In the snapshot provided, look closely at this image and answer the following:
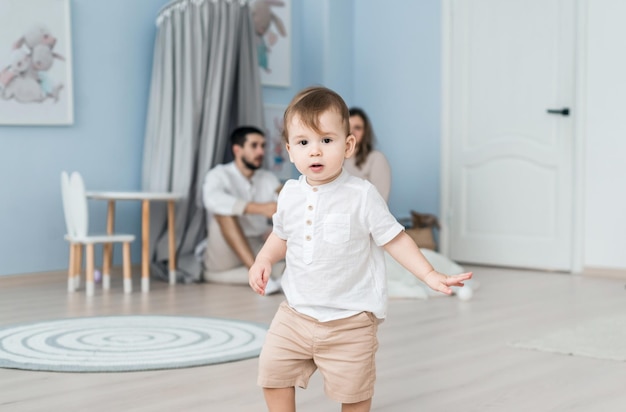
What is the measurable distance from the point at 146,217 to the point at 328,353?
3064 mm

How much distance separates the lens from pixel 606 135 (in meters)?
5.41

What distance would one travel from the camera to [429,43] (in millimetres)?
6324

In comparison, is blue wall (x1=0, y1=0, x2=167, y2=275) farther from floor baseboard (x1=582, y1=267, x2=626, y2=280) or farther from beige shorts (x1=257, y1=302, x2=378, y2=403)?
beige shorts (x1=257, y1=302, x2=378, y2=403)

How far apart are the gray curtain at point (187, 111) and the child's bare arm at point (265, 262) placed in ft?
10.5

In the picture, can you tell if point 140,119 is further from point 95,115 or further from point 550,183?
point 550,183

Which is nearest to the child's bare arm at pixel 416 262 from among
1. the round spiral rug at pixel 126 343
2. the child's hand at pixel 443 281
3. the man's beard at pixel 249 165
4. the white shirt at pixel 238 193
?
the child's hand at pixel 443 281

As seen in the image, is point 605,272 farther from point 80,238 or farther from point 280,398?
point 280,398

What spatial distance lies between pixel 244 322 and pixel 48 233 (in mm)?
1788

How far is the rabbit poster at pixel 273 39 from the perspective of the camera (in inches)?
240

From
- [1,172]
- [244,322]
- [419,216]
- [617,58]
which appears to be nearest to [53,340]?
[244,322]

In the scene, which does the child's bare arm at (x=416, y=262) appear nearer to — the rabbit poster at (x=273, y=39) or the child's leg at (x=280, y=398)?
the child's leg at (x=280, y=398)

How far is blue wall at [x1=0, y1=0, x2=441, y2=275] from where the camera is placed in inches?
197

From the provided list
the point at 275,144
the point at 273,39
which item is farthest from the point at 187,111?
the point at 273,39

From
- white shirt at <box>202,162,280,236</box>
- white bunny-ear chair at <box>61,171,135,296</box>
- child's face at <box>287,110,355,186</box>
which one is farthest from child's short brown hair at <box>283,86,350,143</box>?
white shirt at <box>202,162,280,236</box>
